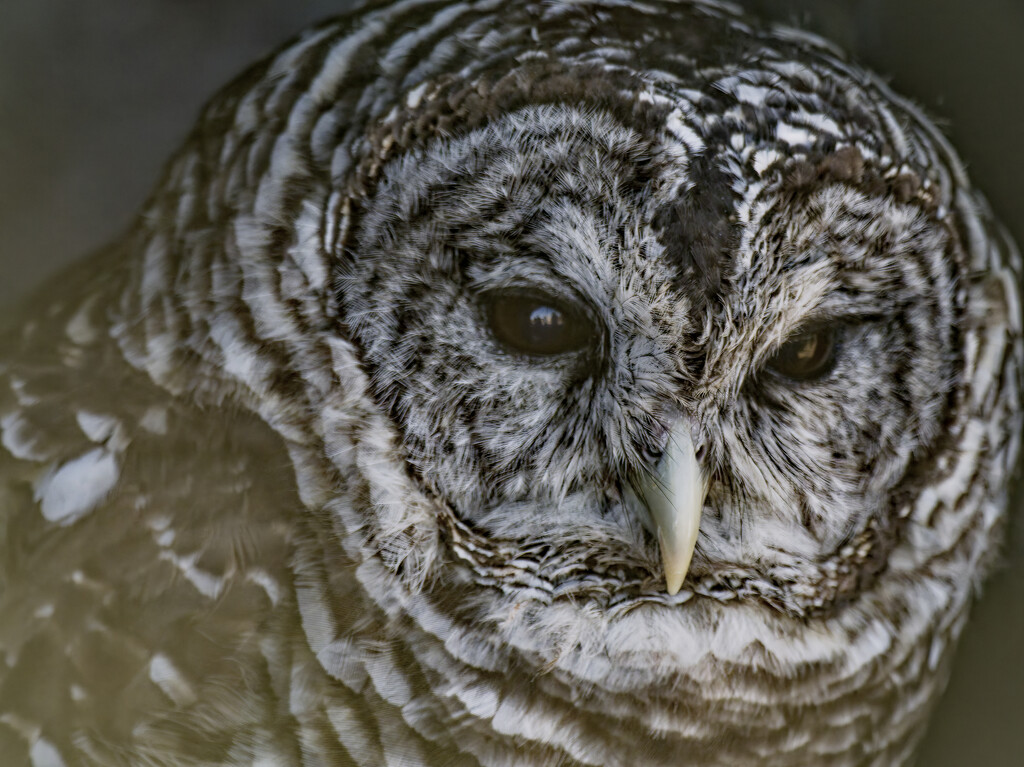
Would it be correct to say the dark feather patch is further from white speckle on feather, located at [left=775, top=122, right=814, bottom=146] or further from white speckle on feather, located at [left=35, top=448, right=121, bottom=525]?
A: white speckle on feather, located at [left=35, top=448, right=121, bottom=525]

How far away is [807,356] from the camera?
0.95 m

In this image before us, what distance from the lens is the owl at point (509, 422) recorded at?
0.86m

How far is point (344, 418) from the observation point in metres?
0.93

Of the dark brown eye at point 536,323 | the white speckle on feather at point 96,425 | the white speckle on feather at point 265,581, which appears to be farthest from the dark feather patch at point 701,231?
the white speckle on feather at point 96,425

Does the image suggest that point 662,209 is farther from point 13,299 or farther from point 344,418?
point 13,299

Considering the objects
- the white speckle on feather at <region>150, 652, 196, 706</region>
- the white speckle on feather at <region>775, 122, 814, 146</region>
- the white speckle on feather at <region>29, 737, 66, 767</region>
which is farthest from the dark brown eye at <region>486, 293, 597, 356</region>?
the white speckle on feather at <region>29, 737, 66, 767</region>

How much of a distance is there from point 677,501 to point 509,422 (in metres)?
0.20

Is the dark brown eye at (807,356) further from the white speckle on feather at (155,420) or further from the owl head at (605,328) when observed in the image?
the white speckle on feather at (155,420)

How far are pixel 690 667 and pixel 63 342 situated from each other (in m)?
0.87

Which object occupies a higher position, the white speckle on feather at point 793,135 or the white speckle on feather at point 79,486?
the white speckle on feather at point 793,135

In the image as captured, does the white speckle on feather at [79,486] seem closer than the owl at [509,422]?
No

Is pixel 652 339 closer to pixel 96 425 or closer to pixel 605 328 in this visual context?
pixel 605 328

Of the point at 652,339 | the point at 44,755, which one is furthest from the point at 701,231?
the point at 44,755

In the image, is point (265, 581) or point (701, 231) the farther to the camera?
point (265, 581)
